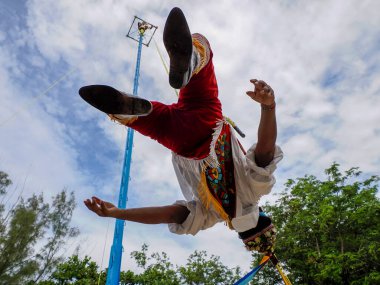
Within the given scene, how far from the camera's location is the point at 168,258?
11.0 metres

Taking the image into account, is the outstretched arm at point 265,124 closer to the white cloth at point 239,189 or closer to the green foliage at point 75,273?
the white cloth at point 239,189

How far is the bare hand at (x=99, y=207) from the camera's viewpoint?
1821 mm

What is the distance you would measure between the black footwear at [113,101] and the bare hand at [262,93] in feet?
1.65

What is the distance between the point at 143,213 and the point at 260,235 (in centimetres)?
75

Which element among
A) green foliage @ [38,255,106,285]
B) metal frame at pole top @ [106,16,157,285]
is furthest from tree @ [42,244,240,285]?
metal frame at pole top @ [106,16,157,285]

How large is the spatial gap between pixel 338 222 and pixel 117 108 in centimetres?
773

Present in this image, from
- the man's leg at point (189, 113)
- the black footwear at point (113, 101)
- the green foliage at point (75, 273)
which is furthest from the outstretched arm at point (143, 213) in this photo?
the green foliage at point (75, 273)

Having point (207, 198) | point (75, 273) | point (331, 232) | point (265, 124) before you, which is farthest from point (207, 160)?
point (75, 273)

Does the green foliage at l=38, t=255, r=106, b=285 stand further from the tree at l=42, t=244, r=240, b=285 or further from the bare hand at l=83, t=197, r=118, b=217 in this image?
the bare hand at l=83, t=197, r=118, b=217

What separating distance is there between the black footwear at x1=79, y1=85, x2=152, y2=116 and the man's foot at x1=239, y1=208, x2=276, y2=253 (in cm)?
105

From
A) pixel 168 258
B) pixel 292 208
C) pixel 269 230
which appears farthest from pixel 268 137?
pixel 168 258

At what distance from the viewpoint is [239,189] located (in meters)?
1.87

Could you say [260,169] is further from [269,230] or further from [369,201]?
[369,201]

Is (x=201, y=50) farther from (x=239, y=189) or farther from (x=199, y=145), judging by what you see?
(x=239, y=189)
